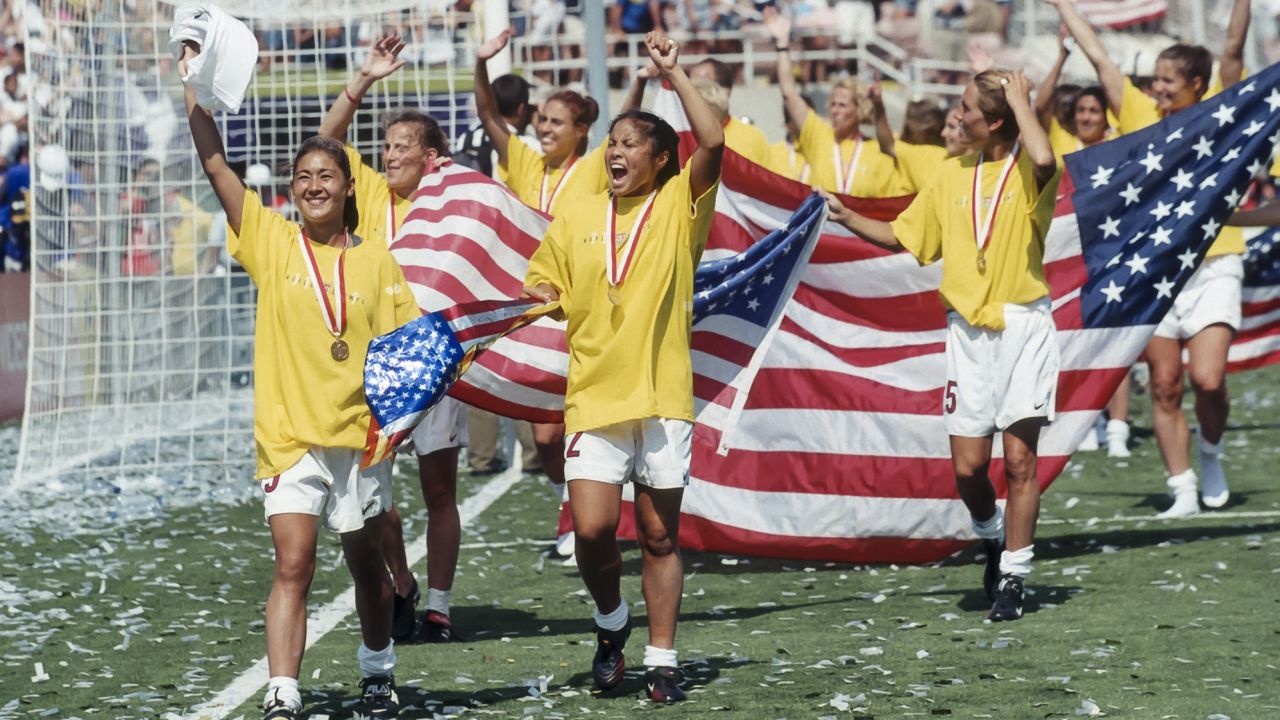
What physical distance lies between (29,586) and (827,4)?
19.5m

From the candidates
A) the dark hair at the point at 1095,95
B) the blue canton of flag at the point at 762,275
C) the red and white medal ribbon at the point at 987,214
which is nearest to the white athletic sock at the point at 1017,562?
the red and white medal ribbon at the point at 987,214

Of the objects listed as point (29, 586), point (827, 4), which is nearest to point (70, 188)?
point (29, 586)

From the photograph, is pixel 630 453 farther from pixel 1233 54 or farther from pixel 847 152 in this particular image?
pixel 847 152

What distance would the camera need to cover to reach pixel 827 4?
27.1 m

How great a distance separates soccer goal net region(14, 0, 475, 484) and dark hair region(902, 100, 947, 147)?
3079mm

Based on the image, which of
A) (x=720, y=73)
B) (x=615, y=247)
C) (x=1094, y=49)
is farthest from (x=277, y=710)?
(x=720, y=73)

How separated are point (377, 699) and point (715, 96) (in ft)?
16.4

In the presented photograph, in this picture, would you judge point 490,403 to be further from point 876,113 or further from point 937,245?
point 876,113

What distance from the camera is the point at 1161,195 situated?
9.23 m

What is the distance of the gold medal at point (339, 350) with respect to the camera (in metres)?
6.11

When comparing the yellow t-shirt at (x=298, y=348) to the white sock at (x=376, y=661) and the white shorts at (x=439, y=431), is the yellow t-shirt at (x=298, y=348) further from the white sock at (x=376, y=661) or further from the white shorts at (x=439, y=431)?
the white shorts at (x=439, y=431)

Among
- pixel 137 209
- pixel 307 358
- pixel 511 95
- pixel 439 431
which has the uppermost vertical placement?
pixel 511 95

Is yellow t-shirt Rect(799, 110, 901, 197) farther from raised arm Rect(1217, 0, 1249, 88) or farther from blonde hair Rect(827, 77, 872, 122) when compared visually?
raised arm Rect(1217, 0, 1249, 88)

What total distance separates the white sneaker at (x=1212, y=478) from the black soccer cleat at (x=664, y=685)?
4980mm
